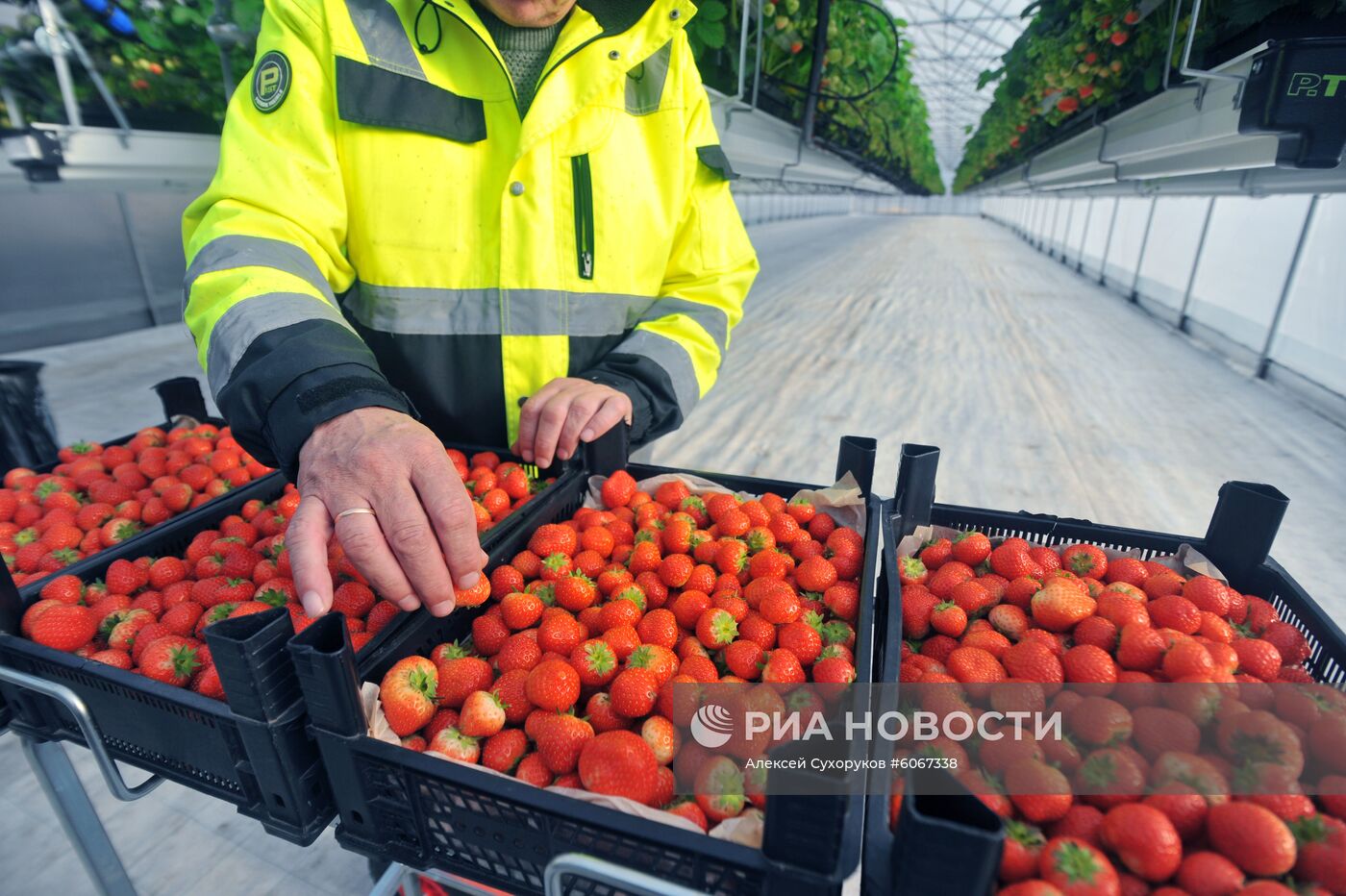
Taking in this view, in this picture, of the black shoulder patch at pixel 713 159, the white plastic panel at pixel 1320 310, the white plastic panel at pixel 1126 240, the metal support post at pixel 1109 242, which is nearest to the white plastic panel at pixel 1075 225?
the metal support post at pixel 1109 242

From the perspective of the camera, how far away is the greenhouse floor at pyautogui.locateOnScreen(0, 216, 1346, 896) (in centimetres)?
143

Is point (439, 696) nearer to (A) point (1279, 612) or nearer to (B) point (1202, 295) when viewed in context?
(A) point (1279, 612)

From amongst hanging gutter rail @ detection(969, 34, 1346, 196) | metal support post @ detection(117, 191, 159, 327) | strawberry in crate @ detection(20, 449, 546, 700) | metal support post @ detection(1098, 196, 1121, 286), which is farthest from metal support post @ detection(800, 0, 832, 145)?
metal support post @ detection(1098, 196, 1121, 286)

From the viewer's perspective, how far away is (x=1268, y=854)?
606 millimetres

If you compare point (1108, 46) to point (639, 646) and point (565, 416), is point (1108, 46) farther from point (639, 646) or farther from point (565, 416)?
point (639, 646)

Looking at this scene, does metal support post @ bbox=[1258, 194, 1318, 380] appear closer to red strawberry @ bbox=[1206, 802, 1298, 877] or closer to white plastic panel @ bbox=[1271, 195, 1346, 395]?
white plastic panel @ bbox=[1271, 195, 1346, 395]

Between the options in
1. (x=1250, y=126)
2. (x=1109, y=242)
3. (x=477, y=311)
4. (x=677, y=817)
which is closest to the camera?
(x=677, y=817)

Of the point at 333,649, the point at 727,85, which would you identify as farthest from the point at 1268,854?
the point at 727,85

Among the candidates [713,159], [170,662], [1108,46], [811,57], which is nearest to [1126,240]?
[1108,46]

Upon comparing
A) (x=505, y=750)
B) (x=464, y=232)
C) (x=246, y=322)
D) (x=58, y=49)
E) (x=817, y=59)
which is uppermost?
(x=817, y=59)

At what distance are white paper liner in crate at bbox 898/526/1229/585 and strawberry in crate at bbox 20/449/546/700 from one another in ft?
2.35

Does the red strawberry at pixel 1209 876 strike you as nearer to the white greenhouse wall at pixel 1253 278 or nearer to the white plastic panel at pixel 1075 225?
the white greenhouse wall at pixel 1253 278

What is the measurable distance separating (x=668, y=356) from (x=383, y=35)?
0.75 metres

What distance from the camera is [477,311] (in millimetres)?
1355
